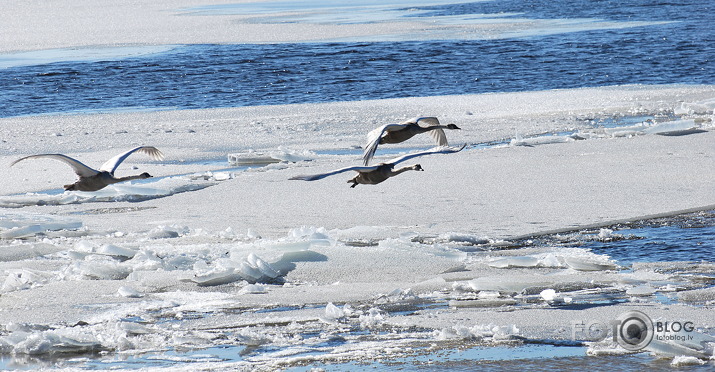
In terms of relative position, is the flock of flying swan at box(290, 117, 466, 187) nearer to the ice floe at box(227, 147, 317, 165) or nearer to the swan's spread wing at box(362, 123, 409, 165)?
the swan's spread wing at box(362, 123, 409, 165)

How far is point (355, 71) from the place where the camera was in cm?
2102

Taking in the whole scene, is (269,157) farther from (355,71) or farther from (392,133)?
(355,71)

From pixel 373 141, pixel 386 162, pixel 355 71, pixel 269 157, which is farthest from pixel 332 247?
pixel 355 71

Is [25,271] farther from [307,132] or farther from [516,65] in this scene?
[516,65]

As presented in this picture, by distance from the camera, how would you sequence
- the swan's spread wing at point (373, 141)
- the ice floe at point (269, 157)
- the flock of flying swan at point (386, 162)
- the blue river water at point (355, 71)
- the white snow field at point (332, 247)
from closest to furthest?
1. the white snow field at point (332, 247)
2. the flock of flying swan at point (386, 162)
3. the swan's spread wing at point (373, 141)
4. the ice floe at point (269, 157)
5. the blue river water at point (355, 71)

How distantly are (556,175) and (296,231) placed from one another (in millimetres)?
3428

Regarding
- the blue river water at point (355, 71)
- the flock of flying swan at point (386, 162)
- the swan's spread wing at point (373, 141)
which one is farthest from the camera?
the blue river water at point (355, 71)

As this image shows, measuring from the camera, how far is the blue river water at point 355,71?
18484 mm

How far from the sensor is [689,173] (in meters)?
9.77

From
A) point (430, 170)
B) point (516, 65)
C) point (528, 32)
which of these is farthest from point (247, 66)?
point (430, 170)

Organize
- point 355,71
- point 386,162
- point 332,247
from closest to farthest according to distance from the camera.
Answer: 1. point 386,162
2. point 332,247
3. point 355,71

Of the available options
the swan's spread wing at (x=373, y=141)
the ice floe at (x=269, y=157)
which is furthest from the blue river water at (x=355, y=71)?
the swan's spread wing at (x=373, y=141)

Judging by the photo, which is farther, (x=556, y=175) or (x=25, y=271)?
(x=556, y=175)

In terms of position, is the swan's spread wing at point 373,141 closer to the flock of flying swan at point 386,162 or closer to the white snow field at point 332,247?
the flock of flying swan at point 386,162
